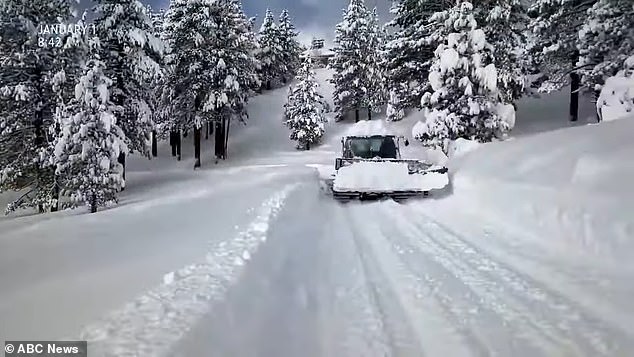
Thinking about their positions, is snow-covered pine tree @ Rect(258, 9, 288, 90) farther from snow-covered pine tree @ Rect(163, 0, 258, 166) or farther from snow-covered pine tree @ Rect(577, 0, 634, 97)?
snow-covered pine tree @ Rect(577, 0, 634, 97)

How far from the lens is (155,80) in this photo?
2142 centimetres

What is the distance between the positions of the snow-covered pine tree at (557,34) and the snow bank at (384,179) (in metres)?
8.66

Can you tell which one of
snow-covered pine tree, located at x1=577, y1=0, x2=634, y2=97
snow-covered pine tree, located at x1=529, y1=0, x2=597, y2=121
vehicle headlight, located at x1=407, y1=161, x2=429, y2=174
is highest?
snow-covered pine tree, located at x1=529, y1=0, x2=597, y2=121

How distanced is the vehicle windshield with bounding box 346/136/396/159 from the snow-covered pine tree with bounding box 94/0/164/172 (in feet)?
35.3

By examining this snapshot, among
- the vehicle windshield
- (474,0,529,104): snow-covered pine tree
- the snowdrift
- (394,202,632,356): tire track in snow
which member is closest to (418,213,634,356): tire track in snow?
(394,202,632,356): tire track in snow

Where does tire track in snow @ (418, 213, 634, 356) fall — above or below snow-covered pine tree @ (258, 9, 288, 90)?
below

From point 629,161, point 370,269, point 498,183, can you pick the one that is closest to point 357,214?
point 498,183

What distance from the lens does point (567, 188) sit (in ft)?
24.6

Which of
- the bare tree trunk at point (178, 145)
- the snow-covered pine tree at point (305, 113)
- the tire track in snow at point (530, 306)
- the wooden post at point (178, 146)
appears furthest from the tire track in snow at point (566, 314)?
the snow-covered pine tree at point (305, 113)

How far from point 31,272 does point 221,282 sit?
6.10 feet

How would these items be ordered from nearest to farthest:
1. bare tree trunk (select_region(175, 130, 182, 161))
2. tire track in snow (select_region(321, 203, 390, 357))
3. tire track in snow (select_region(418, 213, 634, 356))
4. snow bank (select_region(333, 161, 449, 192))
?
tire track in snow (select_region(418, 213, 634, 356)) < tire track in snow (select_region(321, 203, 390, 357)) < snow bank (select_region(333, 161, 449, 192)) < bare tree trunk (select_region(175, 130, 182, 161))

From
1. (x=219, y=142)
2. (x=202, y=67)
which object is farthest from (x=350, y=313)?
(x=219, y=142)

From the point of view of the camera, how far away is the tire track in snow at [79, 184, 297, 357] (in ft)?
10.3

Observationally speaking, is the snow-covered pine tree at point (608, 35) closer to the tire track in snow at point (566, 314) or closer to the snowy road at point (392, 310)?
the snowy road at point (392, 310)
